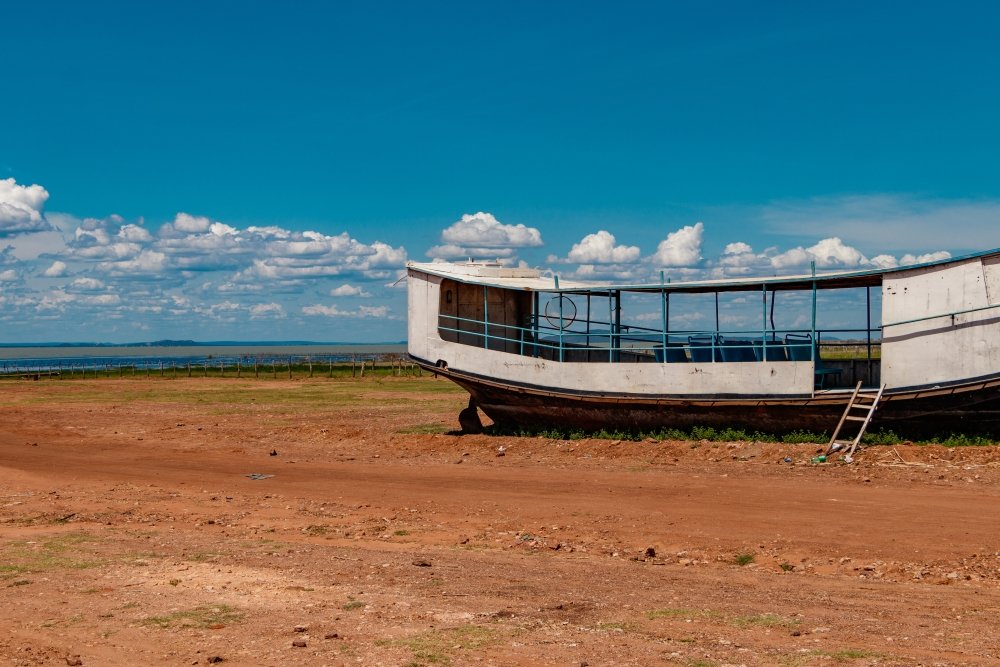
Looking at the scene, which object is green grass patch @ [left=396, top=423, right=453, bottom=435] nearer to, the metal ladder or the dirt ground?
the dirt ground

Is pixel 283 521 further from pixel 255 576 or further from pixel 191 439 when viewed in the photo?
pixel 191 439

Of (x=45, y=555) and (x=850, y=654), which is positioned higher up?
(x=850, y=654)

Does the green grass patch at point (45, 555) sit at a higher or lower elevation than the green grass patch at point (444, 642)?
lower

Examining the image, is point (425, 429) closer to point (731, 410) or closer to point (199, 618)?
point (731, 410)

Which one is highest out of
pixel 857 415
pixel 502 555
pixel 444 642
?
pixel 857 415

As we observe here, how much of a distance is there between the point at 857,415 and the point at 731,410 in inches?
91.7

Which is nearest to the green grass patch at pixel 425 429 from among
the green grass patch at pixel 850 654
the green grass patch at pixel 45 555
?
the green grass patch at pixel 45 555

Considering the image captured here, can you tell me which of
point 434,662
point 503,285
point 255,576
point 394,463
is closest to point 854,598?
point 434,662

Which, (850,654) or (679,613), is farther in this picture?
(679,613)

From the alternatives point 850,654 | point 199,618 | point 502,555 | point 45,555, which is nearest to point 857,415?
point 502,555

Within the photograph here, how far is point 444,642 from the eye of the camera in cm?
742

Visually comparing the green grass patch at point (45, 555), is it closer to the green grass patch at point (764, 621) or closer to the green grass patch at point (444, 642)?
the green grass patch at point (444, 642)

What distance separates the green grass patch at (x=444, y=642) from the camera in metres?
7.06

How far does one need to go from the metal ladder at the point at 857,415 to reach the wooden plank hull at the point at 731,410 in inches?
6.8
